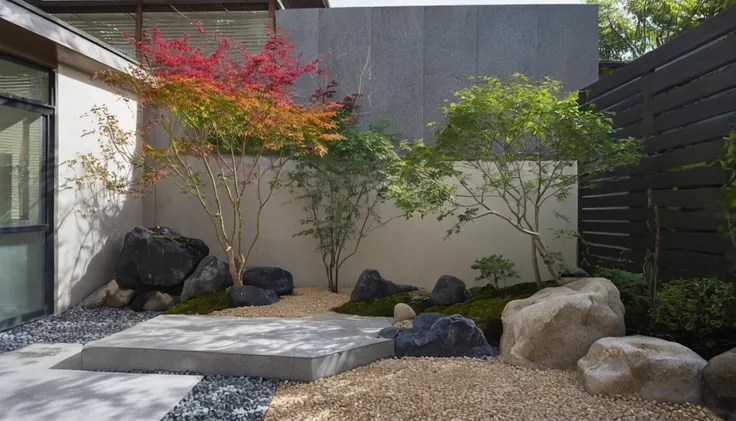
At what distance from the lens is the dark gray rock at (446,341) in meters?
3.72

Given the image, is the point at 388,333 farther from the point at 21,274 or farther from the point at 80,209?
the point at 80,209


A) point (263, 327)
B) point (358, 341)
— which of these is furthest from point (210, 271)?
point (358, 341)

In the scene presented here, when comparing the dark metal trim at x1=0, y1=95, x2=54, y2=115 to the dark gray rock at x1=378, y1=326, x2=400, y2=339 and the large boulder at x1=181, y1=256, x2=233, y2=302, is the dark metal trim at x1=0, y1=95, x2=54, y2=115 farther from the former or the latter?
the dark gray rock at x1=378, y1=326, x2=400, y2=339

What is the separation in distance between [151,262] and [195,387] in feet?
9.52

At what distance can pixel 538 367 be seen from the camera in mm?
3434

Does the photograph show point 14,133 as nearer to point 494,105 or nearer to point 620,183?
point 494,105

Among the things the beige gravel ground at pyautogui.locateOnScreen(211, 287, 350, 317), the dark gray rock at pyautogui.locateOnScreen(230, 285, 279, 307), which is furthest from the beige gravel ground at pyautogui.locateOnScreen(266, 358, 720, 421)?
the dark gray rock at pyautogui.locateOnScreen(230, 285, 279, 307)

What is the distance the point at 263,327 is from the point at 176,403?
4.91 feet

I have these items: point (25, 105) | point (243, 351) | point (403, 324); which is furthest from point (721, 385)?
point (25, 105)

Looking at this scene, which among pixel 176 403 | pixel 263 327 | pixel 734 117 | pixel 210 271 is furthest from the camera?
pixel 210 271

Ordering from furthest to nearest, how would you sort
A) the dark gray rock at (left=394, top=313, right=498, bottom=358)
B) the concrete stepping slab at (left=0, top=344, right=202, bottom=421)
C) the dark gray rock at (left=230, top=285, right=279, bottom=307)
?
the dark gray rock at (left=230, top=285, right=279, bottom=307)
the dark gray rock at (left=394, top=313, right=498, bottom=358)
the concrete stepping slab at (left=0, top=344, right=202, bottom=421)

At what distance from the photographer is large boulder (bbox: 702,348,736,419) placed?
259cm

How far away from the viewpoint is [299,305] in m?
5.36

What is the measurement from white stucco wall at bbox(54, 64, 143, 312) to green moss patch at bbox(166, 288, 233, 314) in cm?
103
